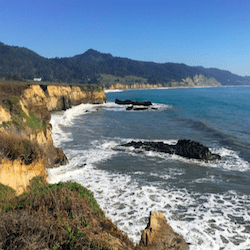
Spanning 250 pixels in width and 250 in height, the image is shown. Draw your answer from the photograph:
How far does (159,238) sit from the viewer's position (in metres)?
5.61

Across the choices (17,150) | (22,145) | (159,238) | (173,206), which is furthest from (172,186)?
(17,150)

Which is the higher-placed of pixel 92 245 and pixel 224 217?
pixel 92 245

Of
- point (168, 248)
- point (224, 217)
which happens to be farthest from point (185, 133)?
point (168, 248)

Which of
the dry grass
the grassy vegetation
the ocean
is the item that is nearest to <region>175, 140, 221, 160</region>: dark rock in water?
the ocean

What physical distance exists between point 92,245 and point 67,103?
55.0 m

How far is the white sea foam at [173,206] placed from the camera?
8.18 m

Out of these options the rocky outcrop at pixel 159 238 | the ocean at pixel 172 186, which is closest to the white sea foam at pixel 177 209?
the ocean at pixel 172 186

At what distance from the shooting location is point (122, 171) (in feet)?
48.1

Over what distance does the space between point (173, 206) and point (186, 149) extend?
8931mm

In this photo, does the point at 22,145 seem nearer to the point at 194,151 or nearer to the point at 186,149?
the point at 186,149

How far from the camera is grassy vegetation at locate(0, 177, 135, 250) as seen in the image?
3.57 meters

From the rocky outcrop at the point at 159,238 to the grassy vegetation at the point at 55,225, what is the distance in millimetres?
849

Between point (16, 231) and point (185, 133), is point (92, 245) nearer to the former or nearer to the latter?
point (16, 231)

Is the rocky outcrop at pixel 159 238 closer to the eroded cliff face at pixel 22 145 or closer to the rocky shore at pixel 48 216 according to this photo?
the rocky shore at pixel 48 216
